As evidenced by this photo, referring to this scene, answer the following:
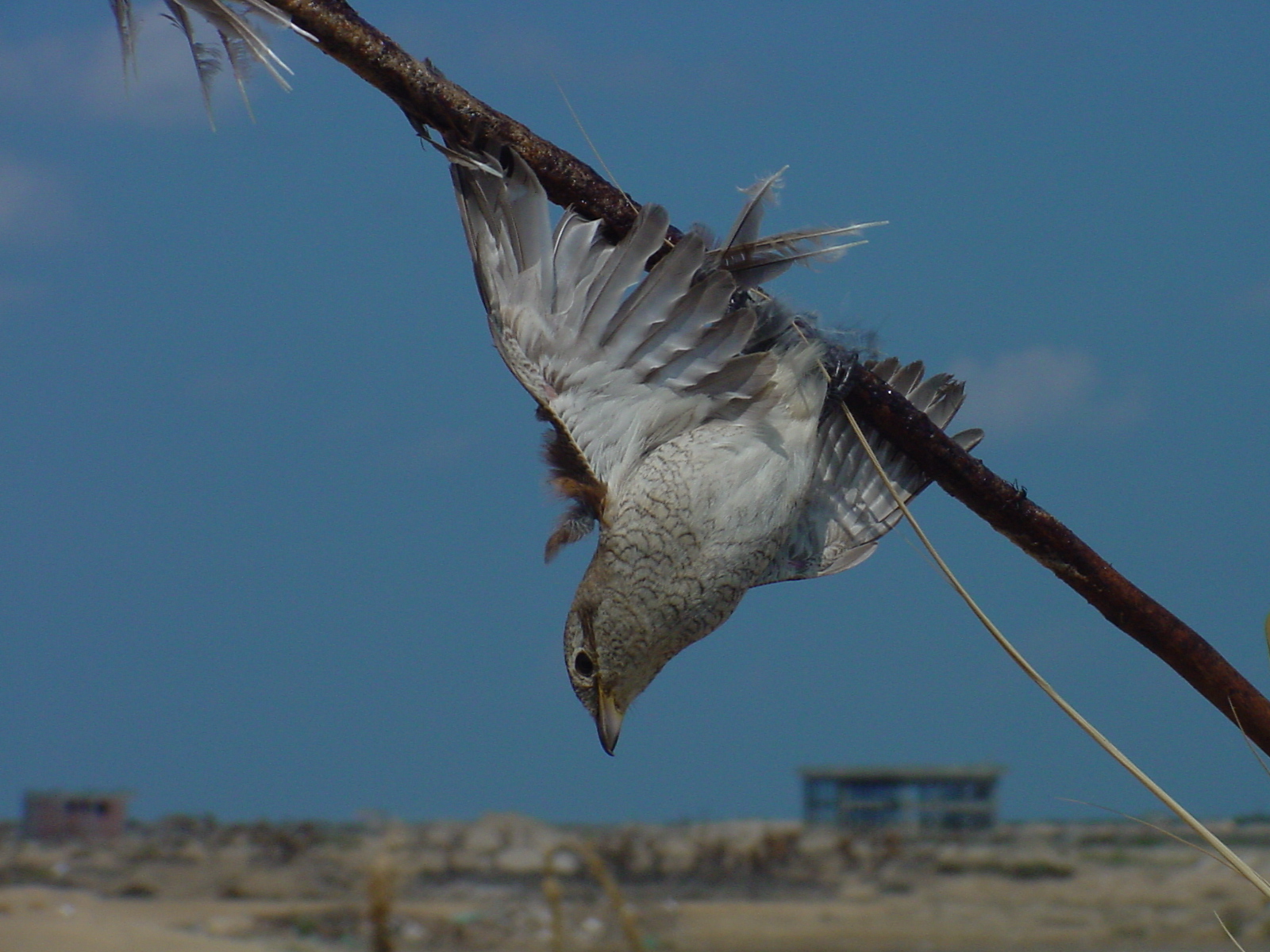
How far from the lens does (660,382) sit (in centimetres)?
167

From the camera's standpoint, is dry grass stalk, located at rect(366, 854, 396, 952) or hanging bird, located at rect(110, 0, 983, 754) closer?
hanging bird, located at rect(110, 0, 983, 754)

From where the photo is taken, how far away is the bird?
1.60 meters

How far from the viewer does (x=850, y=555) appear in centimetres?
202

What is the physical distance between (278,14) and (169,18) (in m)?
0.25

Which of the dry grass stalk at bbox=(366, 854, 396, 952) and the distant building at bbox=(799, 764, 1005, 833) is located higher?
the distant building at bbox=(799, 764, 1005, 833)

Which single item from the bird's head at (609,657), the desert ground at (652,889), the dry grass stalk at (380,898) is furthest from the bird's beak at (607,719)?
the desert ground at (652,889)

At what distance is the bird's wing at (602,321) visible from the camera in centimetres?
158

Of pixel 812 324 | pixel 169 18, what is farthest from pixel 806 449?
pixel 169 18

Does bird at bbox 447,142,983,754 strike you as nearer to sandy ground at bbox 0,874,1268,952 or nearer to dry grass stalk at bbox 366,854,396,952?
dry grass stalk at bbox 366,854,396,952

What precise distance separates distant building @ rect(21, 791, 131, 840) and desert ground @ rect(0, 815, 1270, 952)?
0.23 m

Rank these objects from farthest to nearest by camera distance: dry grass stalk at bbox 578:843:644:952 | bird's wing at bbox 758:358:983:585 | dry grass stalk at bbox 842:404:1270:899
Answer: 1. dry grass stalk at bbox 578:843:644:952
2. bird's wing at bbox 758:358:983:585
3. dry grass stalk at bbox 842:404:1270:899

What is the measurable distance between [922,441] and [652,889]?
12408 millimetres

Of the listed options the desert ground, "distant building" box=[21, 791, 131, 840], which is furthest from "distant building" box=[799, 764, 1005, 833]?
"distant building" box=[21, 791, 131, 840]

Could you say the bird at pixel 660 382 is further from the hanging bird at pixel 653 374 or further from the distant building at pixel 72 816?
A: the distant building at pixel 72 816
